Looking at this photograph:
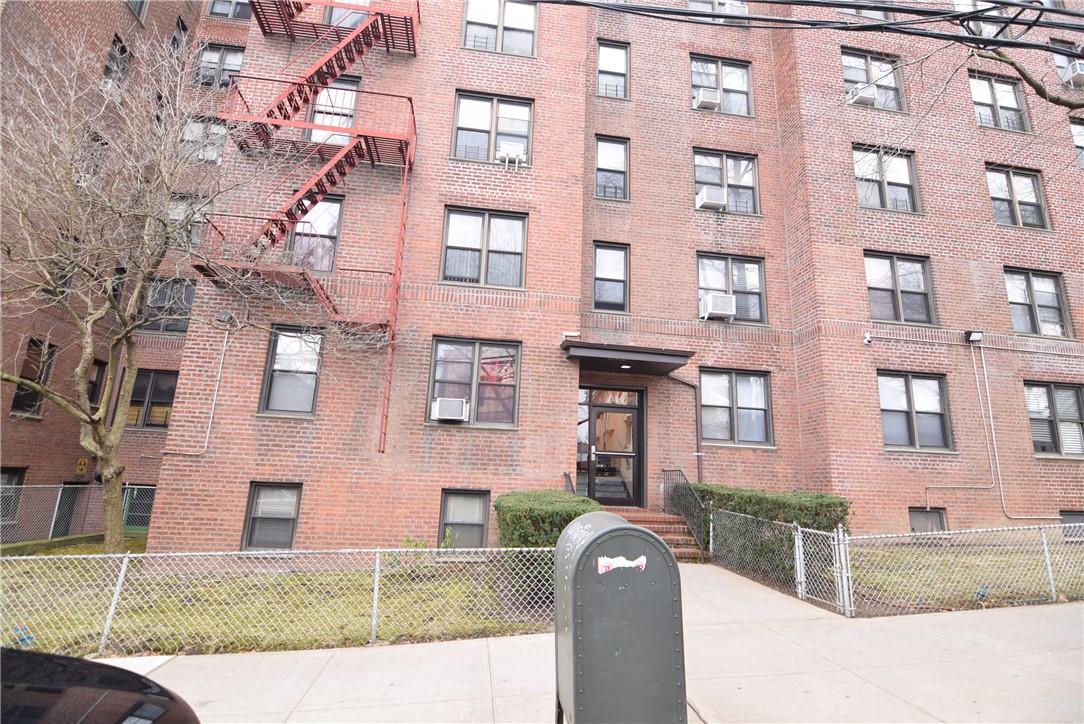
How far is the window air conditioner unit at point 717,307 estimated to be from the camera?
12312mm

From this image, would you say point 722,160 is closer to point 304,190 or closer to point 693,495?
point 693,495

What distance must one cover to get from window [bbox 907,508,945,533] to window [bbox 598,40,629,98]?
11.7m

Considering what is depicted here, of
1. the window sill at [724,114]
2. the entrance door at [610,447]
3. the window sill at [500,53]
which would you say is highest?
the window sill at [724,114]

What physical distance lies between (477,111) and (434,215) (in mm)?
2705

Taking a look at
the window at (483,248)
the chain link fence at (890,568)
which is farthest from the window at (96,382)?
the chain link fence at (890,568)

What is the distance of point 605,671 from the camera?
297cm

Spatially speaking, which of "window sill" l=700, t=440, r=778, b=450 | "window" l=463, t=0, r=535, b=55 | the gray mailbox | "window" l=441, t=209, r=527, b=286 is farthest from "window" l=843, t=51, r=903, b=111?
the gray mailbox

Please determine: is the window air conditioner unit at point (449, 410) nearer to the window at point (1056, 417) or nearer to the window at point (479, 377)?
the window at point (479, 377)

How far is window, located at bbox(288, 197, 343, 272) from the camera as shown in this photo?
1023 cm

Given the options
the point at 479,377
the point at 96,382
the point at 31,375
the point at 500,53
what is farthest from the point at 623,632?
the point at 96,382

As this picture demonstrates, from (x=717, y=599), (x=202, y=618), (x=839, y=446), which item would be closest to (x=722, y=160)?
(x=839, y=446)

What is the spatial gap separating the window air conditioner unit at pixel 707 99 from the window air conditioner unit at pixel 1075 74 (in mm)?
9385

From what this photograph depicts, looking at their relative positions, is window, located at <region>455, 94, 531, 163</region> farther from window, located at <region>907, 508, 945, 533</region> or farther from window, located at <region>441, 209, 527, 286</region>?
window, located at <region>907, 508, 945, 533</region>

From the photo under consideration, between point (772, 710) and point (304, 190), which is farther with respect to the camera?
point (304, 190)
